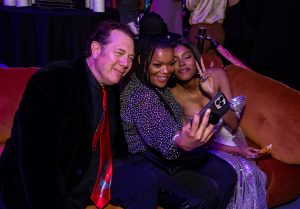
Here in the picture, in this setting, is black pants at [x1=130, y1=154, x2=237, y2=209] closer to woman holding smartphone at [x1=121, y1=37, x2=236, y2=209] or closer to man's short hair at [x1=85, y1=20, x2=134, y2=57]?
woman holding smartphone at [x1=121, y1=37, x2=236, y2=209]

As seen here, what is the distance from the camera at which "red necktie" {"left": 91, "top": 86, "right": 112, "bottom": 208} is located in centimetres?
161

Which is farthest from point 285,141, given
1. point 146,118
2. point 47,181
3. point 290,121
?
point 47,181

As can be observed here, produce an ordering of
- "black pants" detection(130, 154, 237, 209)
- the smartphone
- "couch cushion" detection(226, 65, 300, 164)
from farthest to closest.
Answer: "couch cushion" detection(226, 65, 300, 164) → "black pants" detection(130, 154, 237, 209) → the smartphone

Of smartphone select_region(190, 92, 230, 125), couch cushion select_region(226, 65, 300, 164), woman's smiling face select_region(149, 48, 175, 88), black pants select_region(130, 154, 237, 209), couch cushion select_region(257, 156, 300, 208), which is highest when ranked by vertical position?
woman's smiling face select_region(149, 48, 175, 88)

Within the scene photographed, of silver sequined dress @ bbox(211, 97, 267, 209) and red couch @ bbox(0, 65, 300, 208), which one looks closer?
silver sequined dress @ bbox(211, 97, 267, 209)

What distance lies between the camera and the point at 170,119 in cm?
165

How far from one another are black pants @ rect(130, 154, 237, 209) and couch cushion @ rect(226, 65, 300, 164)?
0.41 meters

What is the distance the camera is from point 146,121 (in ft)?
5.32

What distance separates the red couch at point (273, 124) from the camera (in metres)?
2.04

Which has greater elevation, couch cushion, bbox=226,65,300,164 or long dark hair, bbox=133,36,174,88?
long dark hair, bbox=133,36,174,88

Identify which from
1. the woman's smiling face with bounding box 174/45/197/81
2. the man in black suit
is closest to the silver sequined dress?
the woman's smiling face with bounding box 174/45/197/81

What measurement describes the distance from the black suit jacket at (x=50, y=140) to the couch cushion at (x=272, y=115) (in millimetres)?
1154

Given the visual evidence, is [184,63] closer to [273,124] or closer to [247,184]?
[273,124]

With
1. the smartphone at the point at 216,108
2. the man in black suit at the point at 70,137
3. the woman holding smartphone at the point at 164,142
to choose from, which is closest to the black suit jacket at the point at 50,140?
the man in black suit at the point at 70,137
